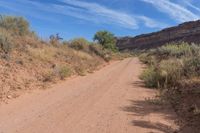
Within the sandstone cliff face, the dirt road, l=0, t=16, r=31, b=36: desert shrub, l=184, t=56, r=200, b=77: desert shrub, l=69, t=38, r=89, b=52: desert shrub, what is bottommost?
the dirt road

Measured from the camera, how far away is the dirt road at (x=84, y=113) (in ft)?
27.7

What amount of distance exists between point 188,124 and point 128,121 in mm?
1710

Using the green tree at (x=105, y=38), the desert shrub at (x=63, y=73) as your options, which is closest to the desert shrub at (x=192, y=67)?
the desert shrub at (x=63, y=73)

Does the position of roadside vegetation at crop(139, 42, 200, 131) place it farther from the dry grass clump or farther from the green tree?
the green tree

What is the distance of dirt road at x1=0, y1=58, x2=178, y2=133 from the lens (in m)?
8.43

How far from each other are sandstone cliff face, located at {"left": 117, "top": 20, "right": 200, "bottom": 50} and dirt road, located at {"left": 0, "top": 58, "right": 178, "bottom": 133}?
276 feet

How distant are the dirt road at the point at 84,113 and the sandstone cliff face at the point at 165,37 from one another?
84189mm

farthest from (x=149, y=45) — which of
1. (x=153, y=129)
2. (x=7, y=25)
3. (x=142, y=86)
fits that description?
(x=153, y=129)

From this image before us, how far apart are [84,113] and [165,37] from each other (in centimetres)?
11966

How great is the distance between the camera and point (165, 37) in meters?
126

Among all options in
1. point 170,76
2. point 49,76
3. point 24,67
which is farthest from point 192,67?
point 24,67

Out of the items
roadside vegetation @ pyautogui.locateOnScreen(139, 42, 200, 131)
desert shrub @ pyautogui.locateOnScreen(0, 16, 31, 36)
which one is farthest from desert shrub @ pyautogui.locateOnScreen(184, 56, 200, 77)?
desert shrub @ pyautogui.locateOnScreen(0, 16, 31, 36)

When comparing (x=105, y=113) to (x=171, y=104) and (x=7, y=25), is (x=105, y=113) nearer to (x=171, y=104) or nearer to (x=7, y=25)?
(x=171, y=104)

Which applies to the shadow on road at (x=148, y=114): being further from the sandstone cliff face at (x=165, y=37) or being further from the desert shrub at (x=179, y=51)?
the sandstone cliff face at (x=165, y=37)
